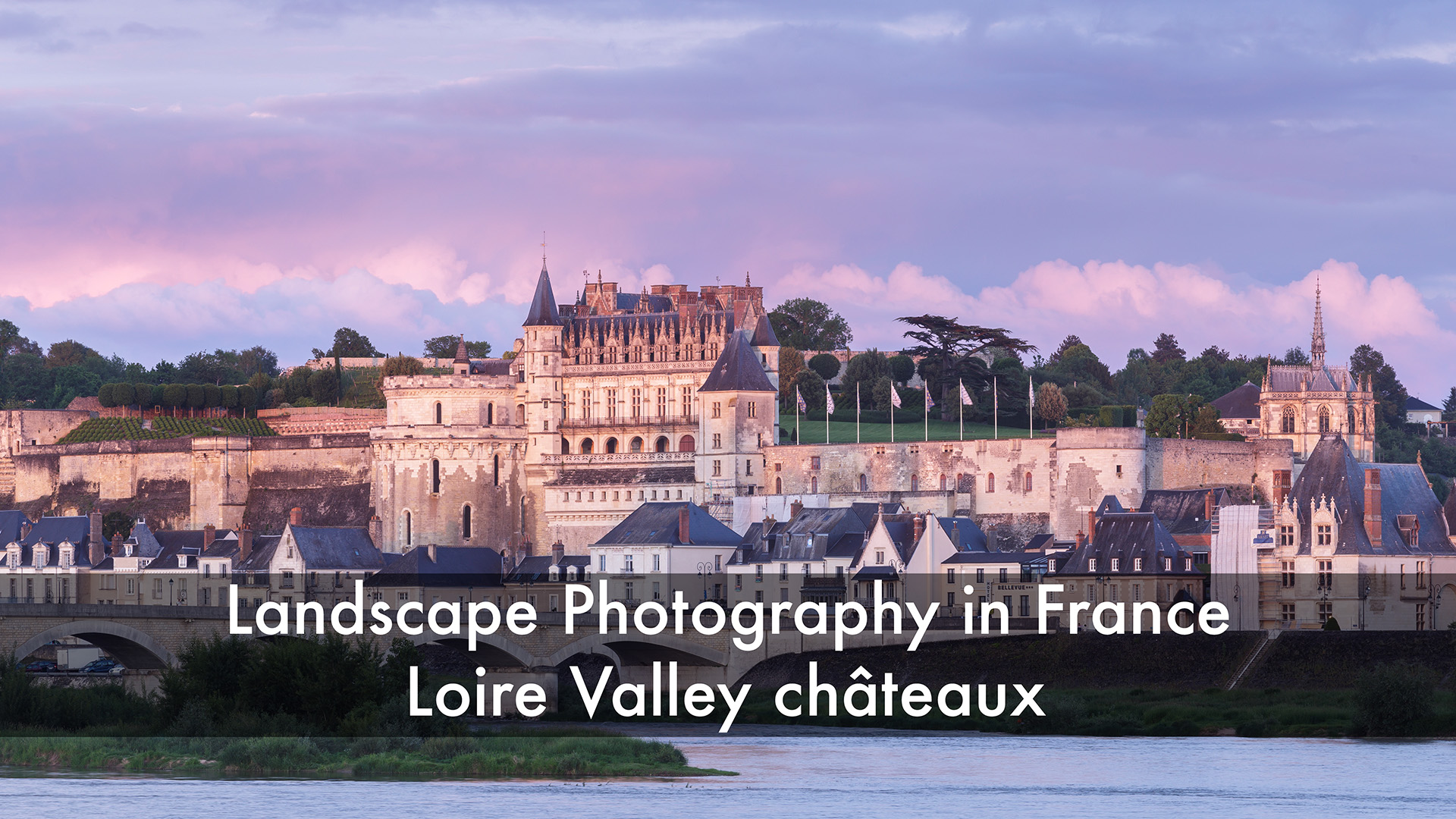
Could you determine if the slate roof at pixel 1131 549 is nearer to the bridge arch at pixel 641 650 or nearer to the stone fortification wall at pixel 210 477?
the bridge arch at pixel 641 650

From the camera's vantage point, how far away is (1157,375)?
12169cm

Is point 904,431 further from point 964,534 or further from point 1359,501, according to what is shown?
point 1359,501

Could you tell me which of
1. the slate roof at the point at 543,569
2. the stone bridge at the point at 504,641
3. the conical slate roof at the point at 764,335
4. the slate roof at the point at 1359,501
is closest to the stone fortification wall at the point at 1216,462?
the conical slate roof at the point at 764,335

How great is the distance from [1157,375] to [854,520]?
57.8 m

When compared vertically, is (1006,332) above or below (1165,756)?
above

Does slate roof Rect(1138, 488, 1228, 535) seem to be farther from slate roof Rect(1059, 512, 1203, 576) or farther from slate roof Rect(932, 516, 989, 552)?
slate roof Rect(1059, 512, 1203, 576)

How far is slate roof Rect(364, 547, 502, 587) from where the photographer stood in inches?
2594

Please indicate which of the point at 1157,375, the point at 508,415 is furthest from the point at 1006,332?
the point at 1157,375

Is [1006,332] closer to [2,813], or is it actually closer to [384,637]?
[384,637]

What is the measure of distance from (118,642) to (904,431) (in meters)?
46.8

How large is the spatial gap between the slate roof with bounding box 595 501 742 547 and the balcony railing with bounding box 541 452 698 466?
12.8 metres

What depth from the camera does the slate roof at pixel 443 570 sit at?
6588cm

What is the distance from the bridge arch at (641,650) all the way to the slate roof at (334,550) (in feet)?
37.7

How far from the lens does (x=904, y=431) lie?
9444cm
